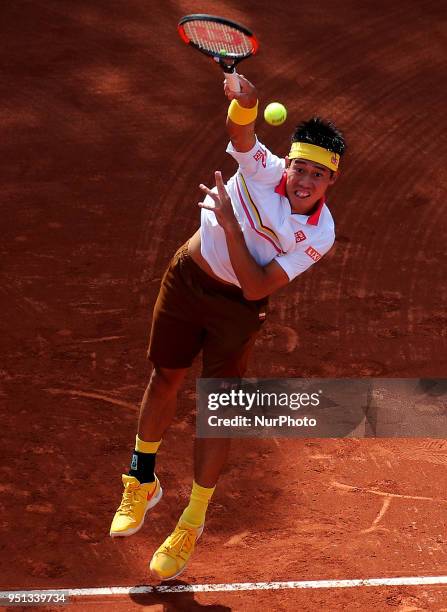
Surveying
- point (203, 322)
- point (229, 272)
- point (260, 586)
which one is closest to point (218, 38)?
point (229, 272)

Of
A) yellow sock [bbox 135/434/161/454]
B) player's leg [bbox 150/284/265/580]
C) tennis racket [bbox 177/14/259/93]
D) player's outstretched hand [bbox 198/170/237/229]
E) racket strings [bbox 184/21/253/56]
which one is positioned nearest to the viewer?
player's outstretched hand [bbox 198/170/237/229]

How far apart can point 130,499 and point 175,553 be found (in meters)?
0.45

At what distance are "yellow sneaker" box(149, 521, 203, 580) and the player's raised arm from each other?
2.22m

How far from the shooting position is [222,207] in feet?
18.2

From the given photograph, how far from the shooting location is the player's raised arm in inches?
220

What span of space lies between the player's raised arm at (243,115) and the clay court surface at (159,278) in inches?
98.1

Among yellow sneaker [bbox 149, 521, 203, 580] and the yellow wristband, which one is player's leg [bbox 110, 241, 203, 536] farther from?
the yellow wristband

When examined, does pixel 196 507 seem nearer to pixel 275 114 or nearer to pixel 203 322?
pixel 203 322

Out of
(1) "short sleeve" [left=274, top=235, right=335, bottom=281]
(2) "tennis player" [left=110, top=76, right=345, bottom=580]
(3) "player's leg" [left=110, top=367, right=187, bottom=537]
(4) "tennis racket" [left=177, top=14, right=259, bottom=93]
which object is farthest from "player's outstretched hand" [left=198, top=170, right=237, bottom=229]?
(3) "player's leg" [left=110, top=367, right=187, bottom=537]

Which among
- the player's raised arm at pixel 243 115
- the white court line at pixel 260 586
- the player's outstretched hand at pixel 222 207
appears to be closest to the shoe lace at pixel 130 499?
the white court line at pixel 260 586

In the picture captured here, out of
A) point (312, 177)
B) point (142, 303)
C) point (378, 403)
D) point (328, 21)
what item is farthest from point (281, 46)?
point (312, 177)

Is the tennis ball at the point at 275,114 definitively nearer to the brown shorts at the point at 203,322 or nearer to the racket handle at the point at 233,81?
the racket handle at the point at 233,81

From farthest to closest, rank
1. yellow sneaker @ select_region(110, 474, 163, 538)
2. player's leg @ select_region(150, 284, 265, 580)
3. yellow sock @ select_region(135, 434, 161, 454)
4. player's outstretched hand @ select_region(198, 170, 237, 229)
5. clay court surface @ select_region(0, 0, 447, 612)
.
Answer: clay court surface @ select_region(0, 0, 447, 612) → yellow sock @ select_region(135, 434, 161, 454) → yellow sneaker @ select_region(110, 474, 163, 538) → player's leg @ select_region(150, 284, 265, 580) → player's outstretched hand @ select_region(198, 170, 237, 229)

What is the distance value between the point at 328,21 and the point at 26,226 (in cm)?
524
